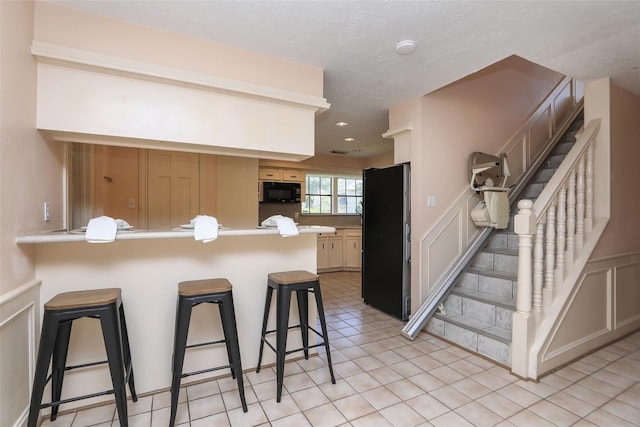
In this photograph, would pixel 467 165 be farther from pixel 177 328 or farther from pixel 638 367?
pixel 177 328

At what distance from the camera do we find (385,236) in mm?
3721

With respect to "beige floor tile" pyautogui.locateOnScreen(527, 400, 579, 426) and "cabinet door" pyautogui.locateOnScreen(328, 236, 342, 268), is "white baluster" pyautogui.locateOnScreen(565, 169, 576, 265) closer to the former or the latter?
"beige floor tile" pyautogui.locateOnScreen(527, 400, 579, 426)

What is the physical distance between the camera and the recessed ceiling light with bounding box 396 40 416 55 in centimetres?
218

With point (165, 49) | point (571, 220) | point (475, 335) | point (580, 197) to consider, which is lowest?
point (475, 335)

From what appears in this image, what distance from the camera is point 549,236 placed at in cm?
243

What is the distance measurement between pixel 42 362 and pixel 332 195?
580 cm

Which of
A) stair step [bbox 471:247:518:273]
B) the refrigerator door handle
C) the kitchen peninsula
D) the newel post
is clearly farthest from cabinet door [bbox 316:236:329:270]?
the newel post

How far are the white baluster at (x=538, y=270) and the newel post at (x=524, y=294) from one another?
9 centimetres

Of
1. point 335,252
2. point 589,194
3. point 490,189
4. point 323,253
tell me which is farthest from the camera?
point 335,252

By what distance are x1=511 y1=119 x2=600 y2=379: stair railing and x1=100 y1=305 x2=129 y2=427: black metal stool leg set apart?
2551mm

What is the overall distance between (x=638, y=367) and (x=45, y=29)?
15.3ft

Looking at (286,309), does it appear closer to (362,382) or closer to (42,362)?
(362,382)

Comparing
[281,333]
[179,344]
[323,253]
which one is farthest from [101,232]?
[323,253]

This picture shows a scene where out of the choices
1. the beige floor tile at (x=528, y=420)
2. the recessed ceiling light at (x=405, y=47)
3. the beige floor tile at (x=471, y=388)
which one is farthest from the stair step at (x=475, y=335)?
the recessed ceiling light at (x=405, y=47)
